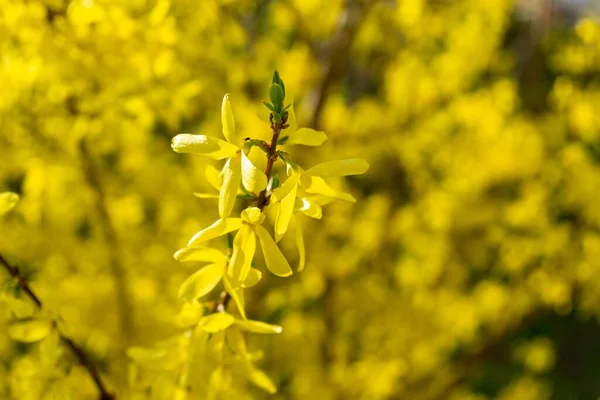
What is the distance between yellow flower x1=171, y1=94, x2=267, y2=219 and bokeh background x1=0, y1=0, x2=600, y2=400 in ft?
2.35

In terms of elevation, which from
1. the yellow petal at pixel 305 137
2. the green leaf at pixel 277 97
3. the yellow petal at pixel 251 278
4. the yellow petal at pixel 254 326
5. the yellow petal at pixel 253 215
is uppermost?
the green leaf at pixel 277 97

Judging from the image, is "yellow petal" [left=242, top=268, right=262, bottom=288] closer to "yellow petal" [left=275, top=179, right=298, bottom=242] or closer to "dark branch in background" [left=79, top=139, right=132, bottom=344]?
"yellow petal" [left=275, top=179, right=298, bottom=242]

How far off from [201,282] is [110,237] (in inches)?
39.4

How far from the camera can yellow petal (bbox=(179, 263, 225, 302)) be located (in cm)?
94

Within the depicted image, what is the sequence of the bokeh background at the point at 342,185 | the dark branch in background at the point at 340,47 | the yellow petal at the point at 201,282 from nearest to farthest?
the yellow petal at the point at 201,282
the bokeh background at the point at 342,185
the dark branch in background at the point at 340,47

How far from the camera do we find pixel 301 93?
2713 mm

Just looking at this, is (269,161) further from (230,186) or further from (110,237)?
(110,237)

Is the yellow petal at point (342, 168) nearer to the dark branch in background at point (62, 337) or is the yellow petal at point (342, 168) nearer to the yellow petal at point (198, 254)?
the yellow petal at point (198, 254)

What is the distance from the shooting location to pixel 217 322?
0.96 m

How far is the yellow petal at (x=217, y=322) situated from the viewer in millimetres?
957

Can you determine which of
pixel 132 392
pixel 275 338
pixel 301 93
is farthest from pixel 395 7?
pixel 132 392

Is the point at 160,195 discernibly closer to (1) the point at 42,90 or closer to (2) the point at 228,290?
(1) the point at 42,90

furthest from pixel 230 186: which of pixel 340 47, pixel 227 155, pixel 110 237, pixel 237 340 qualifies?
pixel 340 47

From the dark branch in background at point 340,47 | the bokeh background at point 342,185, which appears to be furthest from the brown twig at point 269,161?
the dark branch in background at point 340,47
